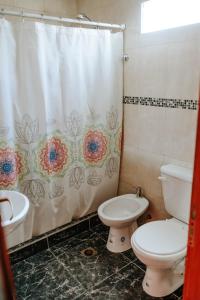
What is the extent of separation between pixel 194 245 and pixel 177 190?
101 cm

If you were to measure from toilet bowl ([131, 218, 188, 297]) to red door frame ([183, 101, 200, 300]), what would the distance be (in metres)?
0.61

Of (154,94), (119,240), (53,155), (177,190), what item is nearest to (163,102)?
(154,94)

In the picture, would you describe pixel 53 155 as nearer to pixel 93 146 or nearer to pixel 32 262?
pixel 93 146

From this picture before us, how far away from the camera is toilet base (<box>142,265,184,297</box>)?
178cm

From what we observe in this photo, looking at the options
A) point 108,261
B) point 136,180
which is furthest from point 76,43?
point 108,261

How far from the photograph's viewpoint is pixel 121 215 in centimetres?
227

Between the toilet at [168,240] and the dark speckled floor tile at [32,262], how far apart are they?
2.72 feet

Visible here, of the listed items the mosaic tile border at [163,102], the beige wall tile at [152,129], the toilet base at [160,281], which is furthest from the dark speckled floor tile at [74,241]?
the mosaic tile border at [163,102]

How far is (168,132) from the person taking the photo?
2039mm

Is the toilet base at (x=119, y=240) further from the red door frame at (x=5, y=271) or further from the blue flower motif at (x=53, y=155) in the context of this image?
the red door frame at (x=5, y=271)

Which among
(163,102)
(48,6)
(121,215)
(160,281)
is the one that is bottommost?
(160,281)

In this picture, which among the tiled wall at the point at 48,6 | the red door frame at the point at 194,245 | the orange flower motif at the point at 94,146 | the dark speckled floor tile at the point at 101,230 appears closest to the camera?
the red door frame at the point at 194,245

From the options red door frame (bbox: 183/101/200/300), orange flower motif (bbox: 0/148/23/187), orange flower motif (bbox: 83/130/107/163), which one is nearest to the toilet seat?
orange flower motif (bbox: 83/130/107/163)

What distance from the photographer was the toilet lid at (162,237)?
1.65m
